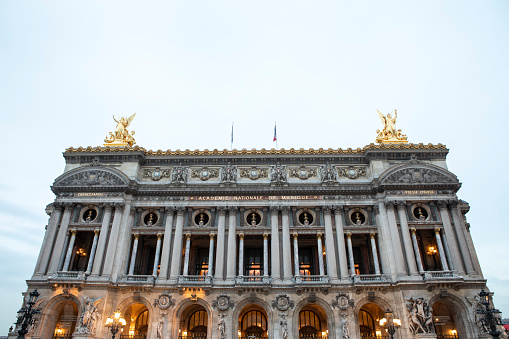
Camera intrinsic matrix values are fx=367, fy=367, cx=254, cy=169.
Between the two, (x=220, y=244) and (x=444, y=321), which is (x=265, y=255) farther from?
(x=444, y=321)

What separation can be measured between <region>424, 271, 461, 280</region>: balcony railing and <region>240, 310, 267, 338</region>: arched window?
16.0m

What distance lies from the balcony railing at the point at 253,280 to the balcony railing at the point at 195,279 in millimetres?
2747

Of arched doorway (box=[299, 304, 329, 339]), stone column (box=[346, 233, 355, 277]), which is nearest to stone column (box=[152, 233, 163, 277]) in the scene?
arched doorway (box=[299, 304, 329, 339])

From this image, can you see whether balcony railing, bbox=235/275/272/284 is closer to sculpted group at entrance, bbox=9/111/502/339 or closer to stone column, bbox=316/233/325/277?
sculpted group at entrance, bbox=9/111/502/339

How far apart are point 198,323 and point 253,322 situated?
18.1 ft

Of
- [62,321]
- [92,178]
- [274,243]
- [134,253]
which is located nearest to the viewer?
[62,321]

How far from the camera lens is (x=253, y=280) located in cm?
3566

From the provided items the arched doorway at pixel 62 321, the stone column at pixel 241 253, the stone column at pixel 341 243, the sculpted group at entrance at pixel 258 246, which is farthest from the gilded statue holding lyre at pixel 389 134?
the arched doorway at pixel 62 321

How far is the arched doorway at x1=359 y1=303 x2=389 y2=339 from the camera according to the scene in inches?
1416

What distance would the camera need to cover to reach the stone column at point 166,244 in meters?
36.0

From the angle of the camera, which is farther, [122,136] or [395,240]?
[122,136]

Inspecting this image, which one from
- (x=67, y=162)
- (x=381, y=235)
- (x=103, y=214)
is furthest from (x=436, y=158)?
(x=67, y=162)

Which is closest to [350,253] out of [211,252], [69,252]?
[211,252]

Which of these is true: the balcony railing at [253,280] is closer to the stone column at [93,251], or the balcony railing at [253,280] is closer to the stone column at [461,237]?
the stone column at [93,251]
